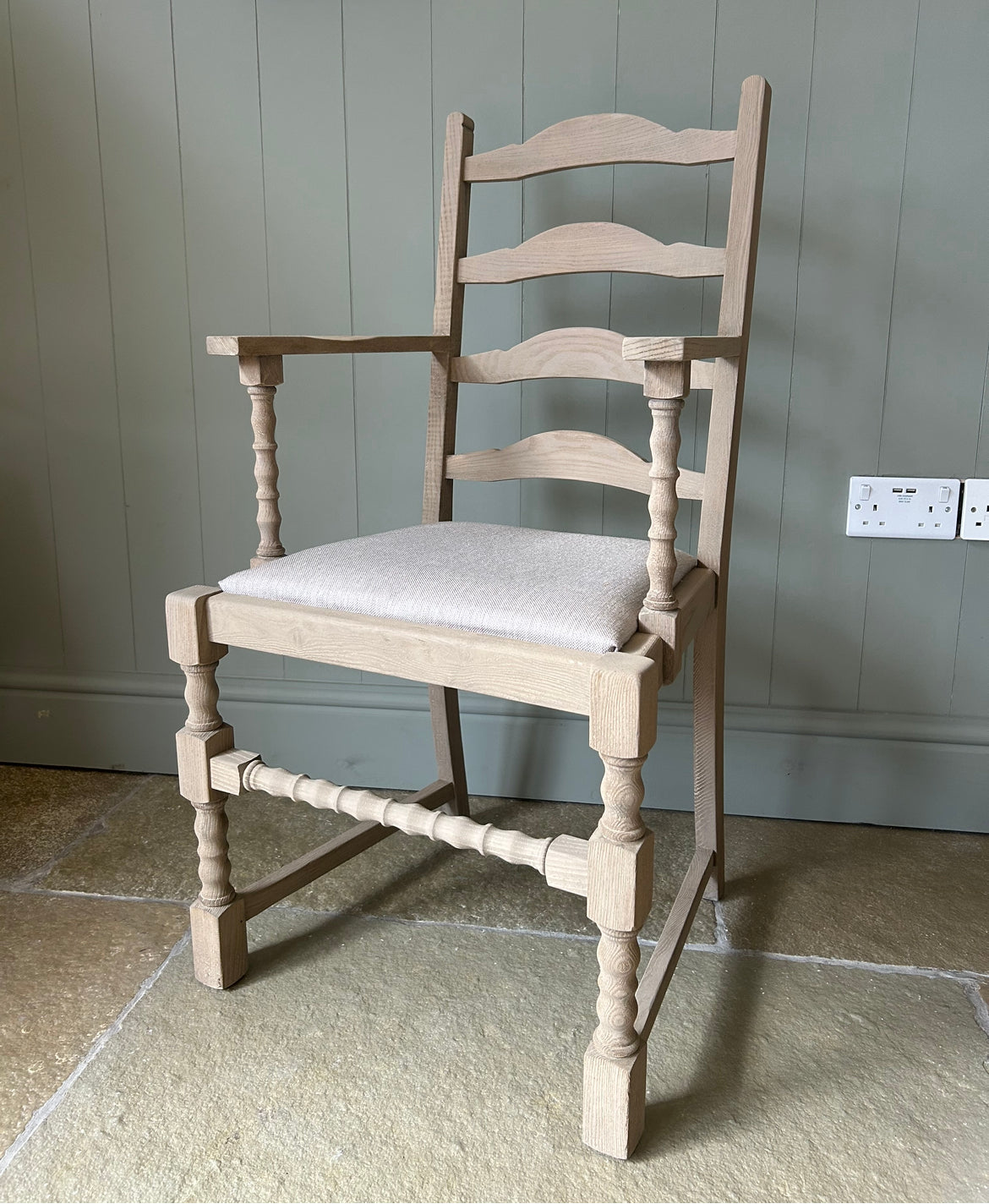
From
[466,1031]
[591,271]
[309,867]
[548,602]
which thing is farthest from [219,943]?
[591,271]

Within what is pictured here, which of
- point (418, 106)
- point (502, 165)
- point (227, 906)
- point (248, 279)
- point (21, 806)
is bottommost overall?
point (21, 806)

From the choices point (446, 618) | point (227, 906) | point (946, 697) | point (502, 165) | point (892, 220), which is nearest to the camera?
point (446, 618)

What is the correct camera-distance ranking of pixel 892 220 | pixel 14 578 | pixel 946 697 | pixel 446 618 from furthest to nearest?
pixel 14 578 < pixel 946 697 < pixel 892 220 < pixel 446 618

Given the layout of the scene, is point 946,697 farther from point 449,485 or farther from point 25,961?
point 25,961

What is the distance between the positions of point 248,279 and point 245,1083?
42.4 inches

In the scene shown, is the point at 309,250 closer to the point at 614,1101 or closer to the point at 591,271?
the point at 591,271

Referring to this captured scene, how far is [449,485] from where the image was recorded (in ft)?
4.25

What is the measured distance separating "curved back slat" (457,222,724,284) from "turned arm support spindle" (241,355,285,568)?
0.32 metres

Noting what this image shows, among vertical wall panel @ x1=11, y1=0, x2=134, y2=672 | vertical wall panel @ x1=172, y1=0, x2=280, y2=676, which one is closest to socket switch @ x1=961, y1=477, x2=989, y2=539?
vertical wall panel @ x1=172, y1=0, x2=280, y2=676

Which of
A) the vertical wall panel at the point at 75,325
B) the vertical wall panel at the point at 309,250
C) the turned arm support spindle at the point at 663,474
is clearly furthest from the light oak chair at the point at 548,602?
the vertical wall panel at the point at 75,325

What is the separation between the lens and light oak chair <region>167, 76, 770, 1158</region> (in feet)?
2.76

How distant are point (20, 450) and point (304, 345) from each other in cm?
77

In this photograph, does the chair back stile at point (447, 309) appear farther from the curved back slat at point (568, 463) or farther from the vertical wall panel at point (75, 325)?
the vertical wall panel at point (75, 325)

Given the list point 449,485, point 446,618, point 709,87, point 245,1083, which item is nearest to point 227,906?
point 245,1083
